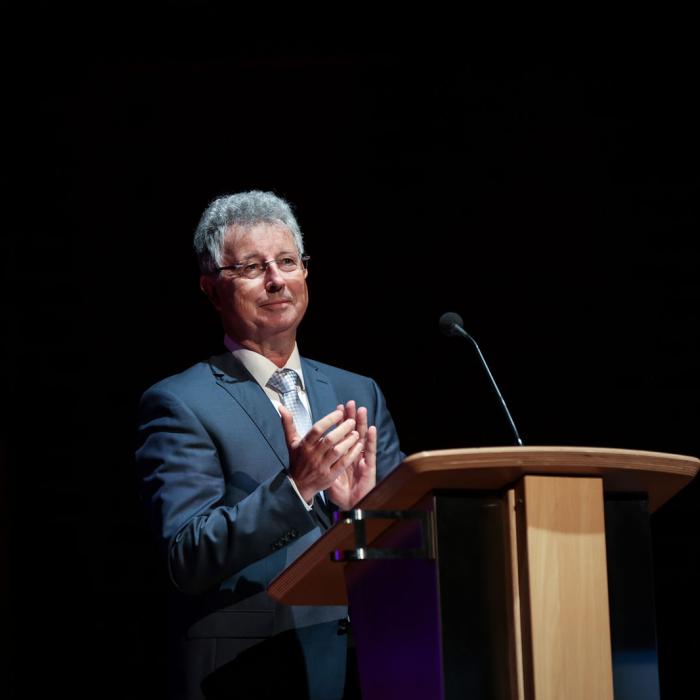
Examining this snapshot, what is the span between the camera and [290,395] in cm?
258

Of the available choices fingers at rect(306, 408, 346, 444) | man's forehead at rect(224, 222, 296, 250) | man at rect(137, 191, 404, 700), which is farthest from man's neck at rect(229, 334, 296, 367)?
fingers at rect(306, 408, 346, 444)

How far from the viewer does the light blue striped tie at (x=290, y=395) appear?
2.57m

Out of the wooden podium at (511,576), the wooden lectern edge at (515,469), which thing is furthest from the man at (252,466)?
the wooden podium at (511,576)

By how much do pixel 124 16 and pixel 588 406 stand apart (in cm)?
204

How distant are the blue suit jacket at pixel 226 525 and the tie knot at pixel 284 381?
0.08 m

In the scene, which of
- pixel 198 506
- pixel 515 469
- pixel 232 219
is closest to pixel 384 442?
pixel 198 506

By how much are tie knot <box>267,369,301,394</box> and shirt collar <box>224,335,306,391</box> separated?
11mm

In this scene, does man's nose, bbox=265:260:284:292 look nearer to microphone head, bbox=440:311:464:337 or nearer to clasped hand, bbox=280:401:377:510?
microphone head, bbox=440:311:464:337

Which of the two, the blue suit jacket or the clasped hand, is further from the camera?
the blue suit jacket

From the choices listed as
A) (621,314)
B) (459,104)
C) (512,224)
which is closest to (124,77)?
(459,104)

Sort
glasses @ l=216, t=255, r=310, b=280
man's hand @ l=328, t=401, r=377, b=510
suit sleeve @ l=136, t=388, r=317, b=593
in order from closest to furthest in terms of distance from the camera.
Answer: suit sleeve @ l=136, t=388, r=317, b=593 → man's hand @ l=328, t=401, r=377, b=510 → glasses @ l=216, t=255, r=310, b=280

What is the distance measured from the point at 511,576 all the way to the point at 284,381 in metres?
1.20

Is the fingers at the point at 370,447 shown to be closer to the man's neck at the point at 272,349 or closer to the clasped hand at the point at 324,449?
the clasped hand at the point at 324,449

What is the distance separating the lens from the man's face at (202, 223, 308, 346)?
264cm
